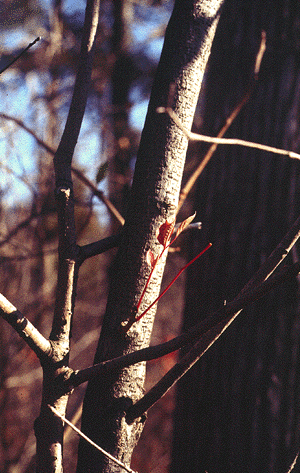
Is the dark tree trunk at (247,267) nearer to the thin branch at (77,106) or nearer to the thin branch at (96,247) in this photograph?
the thin branch at (96,247)

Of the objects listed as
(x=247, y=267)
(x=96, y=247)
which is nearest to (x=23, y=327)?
(x=96, y=247)

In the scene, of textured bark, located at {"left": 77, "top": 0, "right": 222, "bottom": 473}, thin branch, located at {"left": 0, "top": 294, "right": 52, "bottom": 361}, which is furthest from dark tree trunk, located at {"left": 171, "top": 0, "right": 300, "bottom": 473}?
thin branch, located at {"left": 0, "top": 294, "right": 52, "bottom": 361}

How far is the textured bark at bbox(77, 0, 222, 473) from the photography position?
0.53m

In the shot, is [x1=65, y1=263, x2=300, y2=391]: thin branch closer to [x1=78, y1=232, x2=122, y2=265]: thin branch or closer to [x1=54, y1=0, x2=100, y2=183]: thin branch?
[x1=78, y1=232, x2=122, y2=265]: thin branch

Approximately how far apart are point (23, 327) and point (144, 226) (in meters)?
0.24

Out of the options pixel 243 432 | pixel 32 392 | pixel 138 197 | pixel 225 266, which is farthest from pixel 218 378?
pixel 32 392

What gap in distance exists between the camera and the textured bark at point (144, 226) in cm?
53

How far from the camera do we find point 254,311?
1001 millimetres

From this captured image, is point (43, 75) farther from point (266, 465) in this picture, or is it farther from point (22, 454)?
point (22, 454)

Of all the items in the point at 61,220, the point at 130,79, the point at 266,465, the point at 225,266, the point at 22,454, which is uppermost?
the point at 130,79

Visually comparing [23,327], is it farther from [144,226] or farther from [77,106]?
[77,106]

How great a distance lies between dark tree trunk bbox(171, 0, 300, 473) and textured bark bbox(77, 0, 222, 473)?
0.40 m

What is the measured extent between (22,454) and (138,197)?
282 centimetres

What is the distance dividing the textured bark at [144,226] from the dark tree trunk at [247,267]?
40 centimetres
